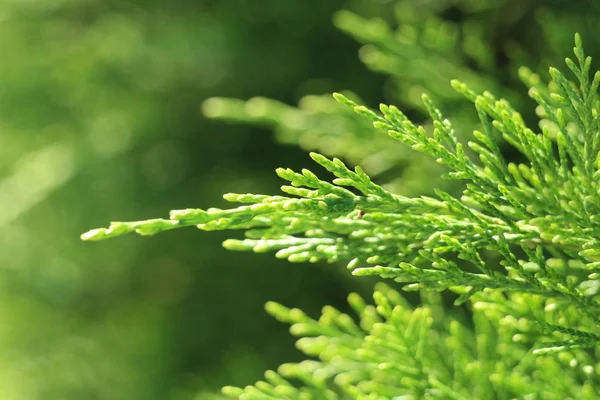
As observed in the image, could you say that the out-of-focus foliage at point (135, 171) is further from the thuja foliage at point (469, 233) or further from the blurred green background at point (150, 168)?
the thuja foliage at point (469, 233)

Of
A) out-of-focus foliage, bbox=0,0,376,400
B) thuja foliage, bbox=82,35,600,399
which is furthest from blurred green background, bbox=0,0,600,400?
thuja foliage, bbox=82,35,600,399

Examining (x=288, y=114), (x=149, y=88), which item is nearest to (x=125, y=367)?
(x=149, y=88)

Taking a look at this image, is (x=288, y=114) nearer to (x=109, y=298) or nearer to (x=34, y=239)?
(x=34, y=239)

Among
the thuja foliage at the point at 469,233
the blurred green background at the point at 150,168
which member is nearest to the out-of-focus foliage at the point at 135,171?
the blurred green background at the point at 150,168

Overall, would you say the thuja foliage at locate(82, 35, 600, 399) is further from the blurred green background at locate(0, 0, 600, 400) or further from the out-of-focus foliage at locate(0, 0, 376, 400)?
the out-of-focus foliage at locate(0, 0, 376, 400)

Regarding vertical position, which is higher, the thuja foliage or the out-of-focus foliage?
the out-of-focus foliage

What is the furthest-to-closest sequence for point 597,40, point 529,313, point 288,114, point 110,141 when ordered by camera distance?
point 110,141
point 288,114
point 597,40
point 529,313
